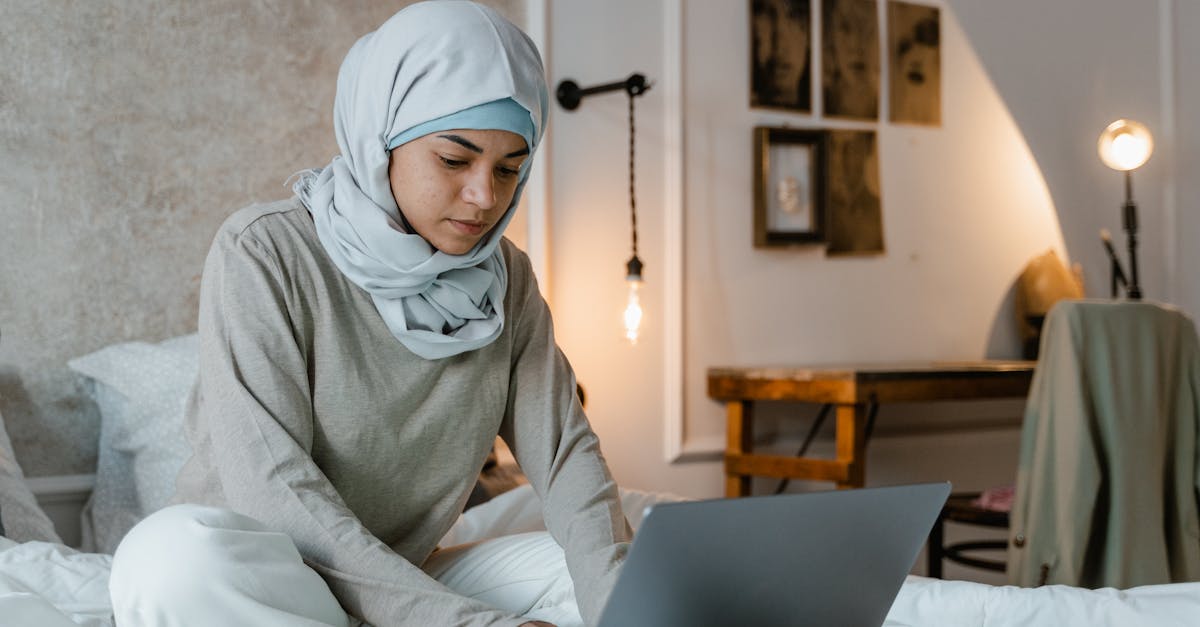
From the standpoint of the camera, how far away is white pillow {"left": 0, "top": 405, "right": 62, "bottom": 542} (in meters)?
1.80

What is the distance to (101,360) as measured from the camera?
2.19 metres

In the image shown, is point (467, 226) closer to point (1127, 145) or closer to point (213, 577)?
point (213, 577)

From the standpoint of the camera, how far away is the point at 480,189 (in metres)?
1.40

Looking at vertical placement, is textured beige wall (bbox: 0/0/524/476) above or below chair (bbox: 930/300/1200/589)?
above

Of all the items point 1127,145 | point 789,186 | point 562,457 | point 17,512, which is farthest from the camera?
point 1127,145

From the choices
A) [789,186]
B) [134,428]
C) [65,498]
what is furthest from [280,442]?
[789,186]

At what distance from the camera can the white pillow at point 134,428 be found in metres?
2.08

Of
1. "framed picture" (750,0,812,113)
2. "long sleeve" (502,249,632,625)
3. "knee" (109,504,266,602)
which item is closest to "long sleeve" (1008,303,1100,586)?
"framed picture" (750,0,812,113)

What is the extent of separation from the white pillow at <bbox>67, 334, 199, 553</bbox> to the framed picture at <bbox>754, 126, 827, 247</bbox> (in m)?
1.56

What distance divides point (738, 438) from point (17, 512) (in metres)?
1.73

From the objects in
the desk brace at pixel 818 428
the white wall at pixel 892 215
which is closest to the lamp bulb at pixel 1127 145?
the white wall at pixel 892 215

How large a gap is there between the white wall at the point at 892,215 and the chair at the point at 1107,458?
927mm

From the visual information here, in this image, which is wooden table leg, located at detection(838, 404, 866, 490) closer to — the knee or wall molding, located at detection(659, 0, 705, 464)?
wall molding, located at detection(659, 0, 705, 464)

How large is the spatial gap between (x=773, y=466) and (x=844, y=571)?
192 centimetres
